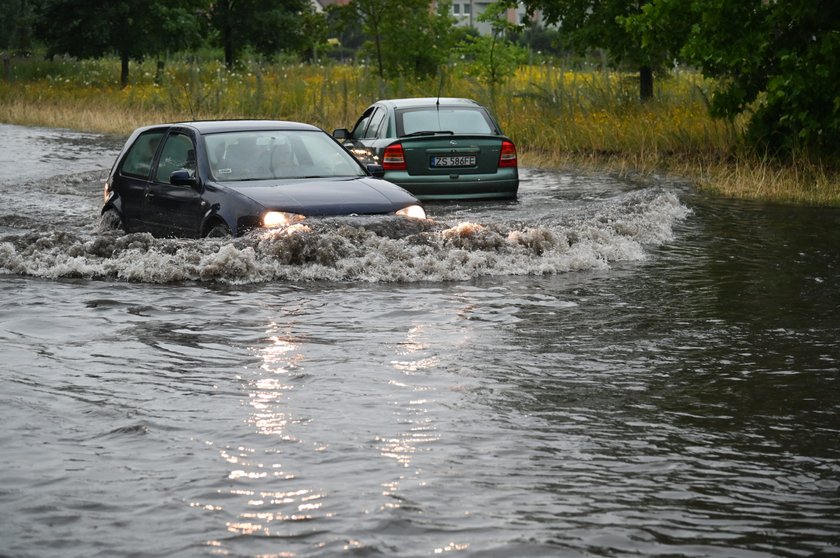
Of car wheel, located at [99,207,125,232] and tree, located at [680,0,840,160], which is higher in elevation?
tree, located at [680,0,840,160]

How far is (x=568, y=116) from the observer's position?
1047 inches

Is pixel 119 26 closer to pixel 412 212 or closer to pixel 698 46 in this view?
pixel 698 46

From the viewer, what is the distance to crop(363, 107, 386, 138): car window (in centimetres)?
1888

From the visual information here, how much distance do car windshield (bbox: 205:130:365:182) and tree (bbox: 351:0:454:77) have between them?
25342 millimetres

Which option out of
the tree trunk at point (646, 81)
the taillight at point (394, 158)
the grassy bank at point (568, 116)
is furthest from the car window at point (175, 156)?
the tree trunk at point (646, 81)

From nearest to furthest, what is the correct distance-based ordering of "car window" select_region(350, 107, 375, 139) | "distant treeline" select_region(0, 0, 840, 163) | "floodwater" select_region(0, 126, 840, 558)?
1. "floodwater" select_region(0, 126, 840, 558)
2. "car window" select_region(350, 107, 375, 139)
3. "distant treeline" select_region(0, 0, 840, 163)

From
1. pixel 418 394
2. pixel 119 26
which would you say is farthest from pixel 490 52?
pixel 418 394

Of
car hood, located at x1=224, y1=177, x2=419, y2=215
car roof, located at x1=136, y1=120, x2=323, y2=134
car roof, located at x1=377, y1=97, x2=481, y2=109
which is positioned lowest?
car hood, located at x1=224, y1=177, x2=419, y2=215

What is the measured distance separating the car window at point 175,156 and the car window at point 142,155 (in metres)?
0.19

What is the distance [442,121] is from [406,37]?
836 inches

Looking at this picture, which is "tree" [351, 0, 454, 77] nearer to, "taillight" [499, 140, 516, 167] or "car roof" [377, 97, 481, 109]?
"car roof" [377, 97, 481, 109]

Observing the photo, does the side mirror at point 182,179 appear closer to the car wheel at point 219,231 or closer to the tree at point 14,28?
the car wheel at point 219,231

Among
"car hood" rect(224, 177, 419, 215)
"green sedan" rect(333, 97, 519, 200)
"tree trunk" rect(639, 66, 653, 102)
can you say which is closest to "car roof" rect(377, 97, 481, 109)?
"green sedan" rect(333, 97, 519, 200)

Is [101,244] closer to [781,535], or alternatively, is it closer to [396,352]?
[396,352]
